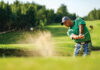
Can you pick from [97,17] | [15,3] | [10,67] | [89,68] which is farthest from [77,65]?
[97,17]

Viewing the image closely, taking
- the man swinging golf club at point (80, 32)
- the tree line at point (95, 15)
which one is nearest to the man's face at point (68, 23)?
the man swinging golf club at point (80, 32)

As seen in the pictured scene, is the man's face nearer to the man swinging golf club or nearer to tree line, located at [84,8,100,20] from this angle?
the man swinging golf club

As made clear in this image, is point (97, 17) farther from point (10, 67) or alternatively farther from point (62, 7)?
point (10, 67)

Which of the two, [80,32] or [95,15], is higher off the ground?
[95,15]

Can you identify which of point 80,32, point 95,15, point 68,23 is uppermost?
point 95,15

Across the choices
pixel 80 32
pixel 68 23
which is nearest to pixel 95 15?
pixel 68 23

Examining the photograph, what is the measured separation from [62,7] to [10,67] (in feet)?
545

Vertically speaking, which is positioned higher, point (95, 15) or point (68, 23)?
point (95, 15)

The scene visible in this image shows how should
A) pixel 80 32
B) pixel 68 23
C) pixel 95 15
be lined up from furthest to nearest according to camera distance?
1. pixel 95 15
2. pixel 68 23
3. pixel 80 32

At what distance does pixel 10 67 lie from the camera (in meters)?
3.83

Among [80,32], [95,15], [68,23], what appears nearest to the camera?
[80,32]

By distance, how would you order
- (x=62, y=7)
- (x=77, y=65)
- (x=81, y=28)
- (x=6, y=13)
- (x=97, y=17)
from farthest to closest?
1. (x=62, y=7)
2. (x=97, y=17)
3. (x=6, y=13)
4. (x=81, y=28)
5. (x=77, y=65)

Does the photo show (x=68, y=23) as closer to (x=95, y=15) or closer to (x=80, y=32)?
(x=80, y=32)

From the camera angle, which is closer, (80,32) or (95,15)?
(80,32)
